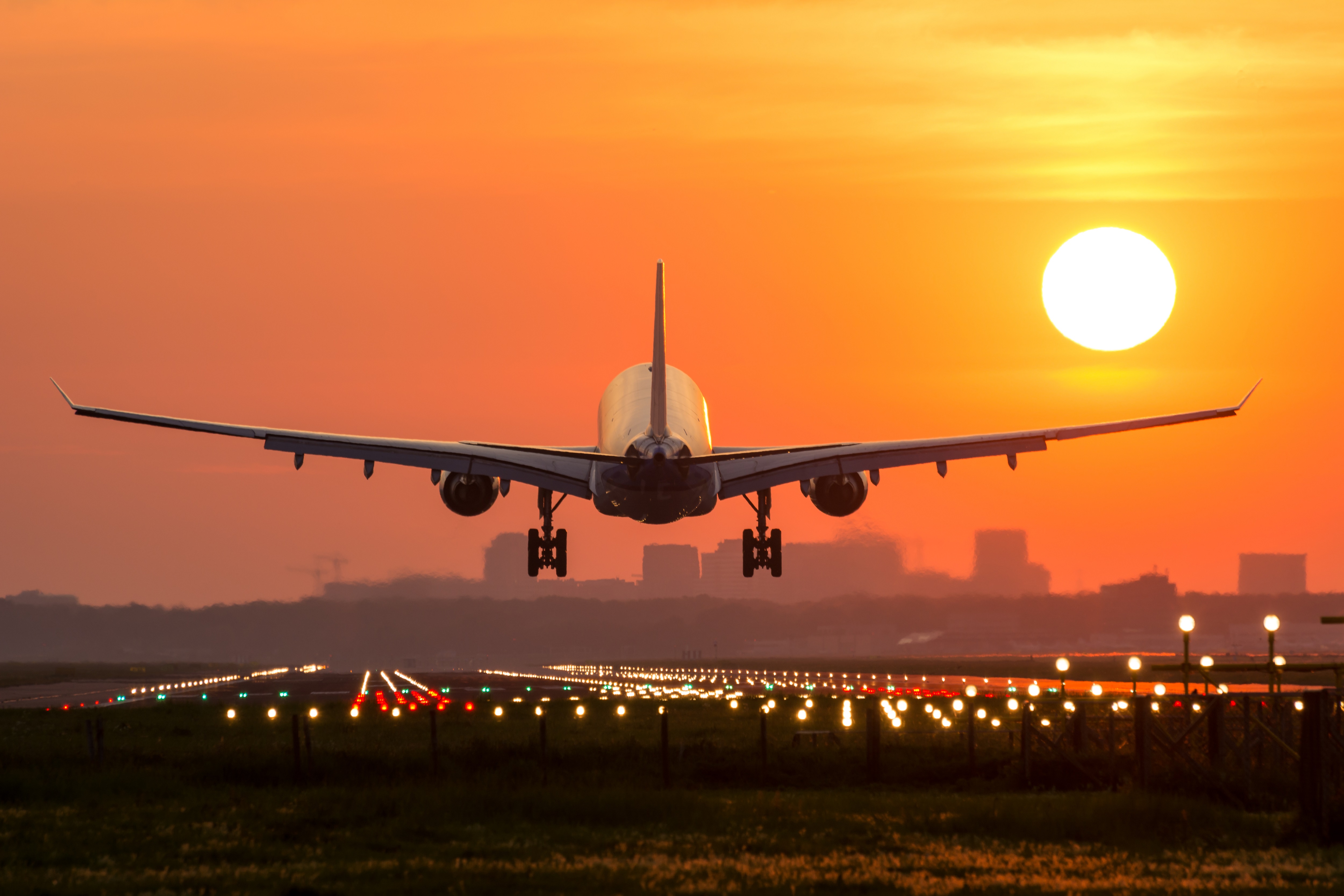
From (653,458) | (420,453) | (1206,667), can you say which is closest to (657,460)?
(653,458)

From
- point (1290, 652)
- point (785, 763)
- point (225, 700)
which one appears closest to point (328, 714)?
point (225, 700)

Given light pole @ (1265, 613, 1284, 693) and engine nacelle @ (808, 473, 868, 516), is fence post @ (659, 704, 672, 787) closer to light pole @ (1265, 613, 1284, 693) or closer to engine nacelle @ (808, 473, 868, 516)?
light pole @ (1265, 613, 1284, 693)

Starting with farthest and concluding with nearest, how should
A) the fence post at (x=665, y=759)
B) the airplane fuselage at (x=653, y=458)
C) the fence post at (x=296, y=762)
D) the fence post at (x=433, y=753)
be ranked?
the airplane fuselage at (x=653, y=458)
the fence post at (x=433, y=753)
the fence post at (x=296, y=762)
the fence post at (x=665, y=759)

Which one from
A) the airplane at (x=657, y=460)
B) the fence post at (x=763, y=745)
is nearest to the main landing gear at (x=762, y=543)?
the airplane at (x=657, y=460)

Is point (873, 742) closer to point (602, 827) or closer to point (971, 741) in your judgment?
point (971, 741)

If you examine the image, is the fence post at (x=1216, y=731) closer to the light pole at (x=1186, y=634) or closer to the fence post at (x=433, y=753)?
the light pole at (x=1186, y=634)

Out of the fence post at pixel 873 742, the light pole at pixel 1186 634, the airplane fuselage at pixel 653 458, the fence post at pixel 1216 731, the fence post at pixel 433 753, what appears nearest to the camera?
the light pole at pixel 1186 634
